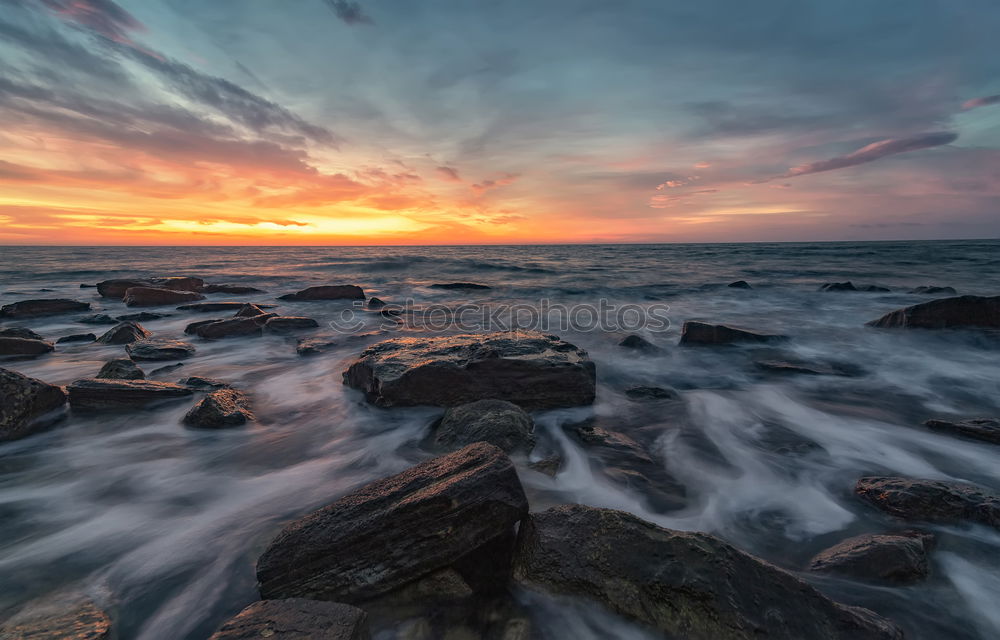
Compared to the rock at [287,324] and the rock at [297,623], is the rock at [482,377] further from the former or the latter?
the rock at [287,324]

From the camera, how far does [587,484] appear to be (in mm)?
3564

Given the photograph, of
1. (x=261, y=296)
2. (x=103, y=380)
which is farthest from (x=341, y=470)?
(x=261, y=296)

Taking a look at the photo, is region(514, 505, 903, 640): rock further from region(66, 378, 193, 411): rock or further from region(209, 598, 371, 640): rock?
region(66, 378, 193, 411): rock

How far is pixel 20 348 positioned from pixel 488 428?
28.1ft

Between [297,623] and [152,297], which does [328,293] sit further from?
[297,623]

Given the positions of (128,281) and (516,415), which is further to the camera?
(128,281)

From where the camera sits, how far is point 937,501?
A: 2957mm

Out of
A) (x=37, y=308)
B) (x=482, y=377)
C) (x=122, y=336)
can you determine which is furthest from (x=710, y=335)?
(x=37, y=308)

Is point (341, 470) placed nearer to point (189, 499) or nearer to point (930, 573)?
point (189, 499)

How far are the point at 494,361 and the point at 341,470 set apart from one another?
6.59 ft

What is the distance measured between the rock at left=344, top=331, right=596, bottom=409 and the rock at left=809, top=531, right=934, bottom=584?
2841mm

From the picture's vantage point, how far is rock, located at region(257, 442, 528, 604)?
2188mm

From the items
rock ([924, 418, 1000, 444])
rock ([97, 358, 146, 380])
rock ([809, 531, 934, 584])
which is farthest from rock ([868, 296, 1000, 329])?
rock ([97, 358, 146, 380])

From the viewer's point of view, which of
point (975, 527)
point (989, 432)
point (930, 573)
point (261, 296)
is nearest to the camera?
point (930, 573)
